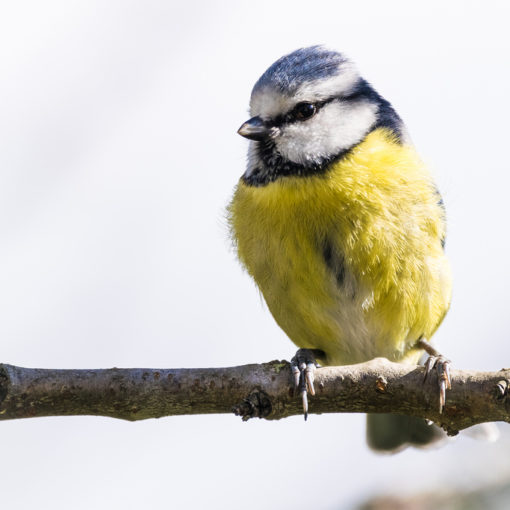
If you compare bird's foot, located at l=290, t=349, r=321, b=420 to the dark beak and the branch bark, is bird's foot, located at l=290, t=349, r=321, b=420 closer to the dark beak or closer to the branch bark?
the branch bark

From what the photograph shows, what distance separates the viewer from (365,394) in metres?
3.00

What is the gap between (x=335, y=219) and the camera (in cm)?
388

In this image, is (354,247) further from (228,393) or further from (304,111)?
(228,393)

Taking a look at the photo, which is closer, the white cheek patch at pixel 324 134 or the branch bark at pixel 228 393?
the branch bark at pixel 228 393

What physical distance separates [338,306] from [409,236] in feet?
1.75

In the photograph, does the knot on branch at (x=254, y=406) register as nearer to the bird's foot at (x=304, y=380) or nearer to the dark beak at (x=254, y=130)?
the bird's foot at (x=304, y=380)

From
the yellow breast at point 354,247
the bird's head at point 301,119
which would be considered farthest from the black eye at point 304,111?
the yellow breast at point 354,247

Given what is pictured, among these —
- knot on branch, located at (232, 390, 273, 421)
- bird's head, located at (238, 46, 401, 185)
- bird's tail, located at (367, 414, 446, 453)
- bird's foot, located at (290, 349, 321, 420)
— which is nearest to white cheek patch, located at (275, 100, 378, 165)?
bird's head, located at (238, 46, 401, 185)

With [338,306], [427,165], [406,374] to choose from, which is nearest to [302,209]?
[338,306]

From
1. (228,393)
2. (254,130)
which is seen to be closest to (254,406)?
(228,393)

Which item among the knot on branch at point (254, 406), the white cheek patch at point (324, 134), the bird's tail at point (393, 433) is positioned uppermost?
the white cheek patch at point (324, 134)

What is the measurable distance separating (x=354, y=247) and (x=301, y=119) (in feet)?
2.55

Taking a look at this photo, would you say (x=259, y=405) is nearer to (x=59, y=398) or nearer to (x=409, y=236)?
(x=59, y=398)

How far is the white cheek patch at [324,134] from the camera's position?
4020 mm
